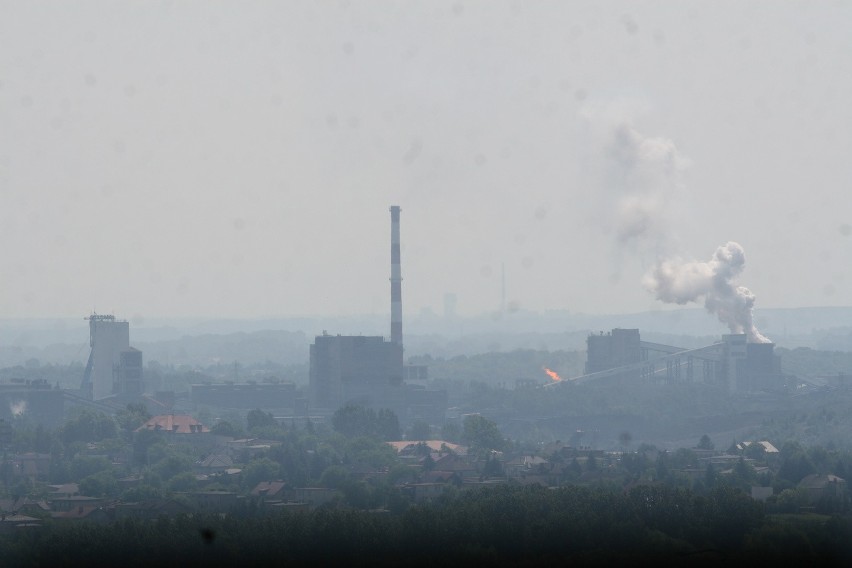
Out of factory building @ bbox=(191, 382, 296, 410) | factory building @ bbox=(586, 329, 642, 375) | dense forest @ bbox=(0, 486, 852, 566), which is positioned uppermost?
factory building @ bbox=(586, 329, 642, 375)

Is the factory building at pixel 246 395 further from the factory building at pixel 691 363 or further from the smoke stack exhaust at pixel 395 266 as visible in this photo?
the factory building at pixel 691 363

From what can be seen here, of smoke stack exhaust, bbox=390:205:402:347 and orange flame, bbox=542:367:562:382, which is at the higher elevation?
smoke stack exhaust, bbox=390:205:402:347

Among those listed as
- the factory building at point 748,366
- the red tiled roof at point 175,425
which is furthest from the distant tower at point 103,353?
the factory building at point 748,366

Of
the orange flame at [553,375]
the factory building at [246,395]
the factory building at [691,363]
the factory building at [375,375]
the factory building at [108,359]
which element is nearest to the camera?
the factory building at [375,375]

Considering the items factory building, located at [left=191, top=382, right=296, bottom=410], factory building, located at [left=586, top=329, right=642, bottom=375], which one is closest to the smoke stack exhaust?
factory building, located at [left=191, top=382, right=296, bottom=410]

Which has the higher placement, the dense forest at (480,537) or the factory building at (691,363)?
the factory building at (691,363)

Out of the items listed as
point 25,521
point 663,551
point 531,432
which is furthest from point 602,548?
point 531,432

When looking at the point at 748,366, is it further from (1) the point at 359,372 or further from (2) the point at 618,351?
(1) the point at 359,372

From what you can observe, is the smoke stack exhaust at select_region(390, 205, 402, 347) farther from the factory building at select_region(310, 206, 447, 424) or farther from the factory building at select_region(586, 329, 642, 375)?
the factory building at select_region(586, 329, 642, 375)

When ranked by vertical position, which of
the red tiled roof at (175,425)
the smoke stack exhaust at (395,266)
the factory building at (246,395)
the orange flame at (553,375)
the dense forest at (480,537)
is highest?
the smoke stack exhaust at (395,266)

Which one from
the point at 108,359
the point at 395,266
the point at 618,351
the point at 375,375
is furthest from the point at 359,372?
the point at 108,359
